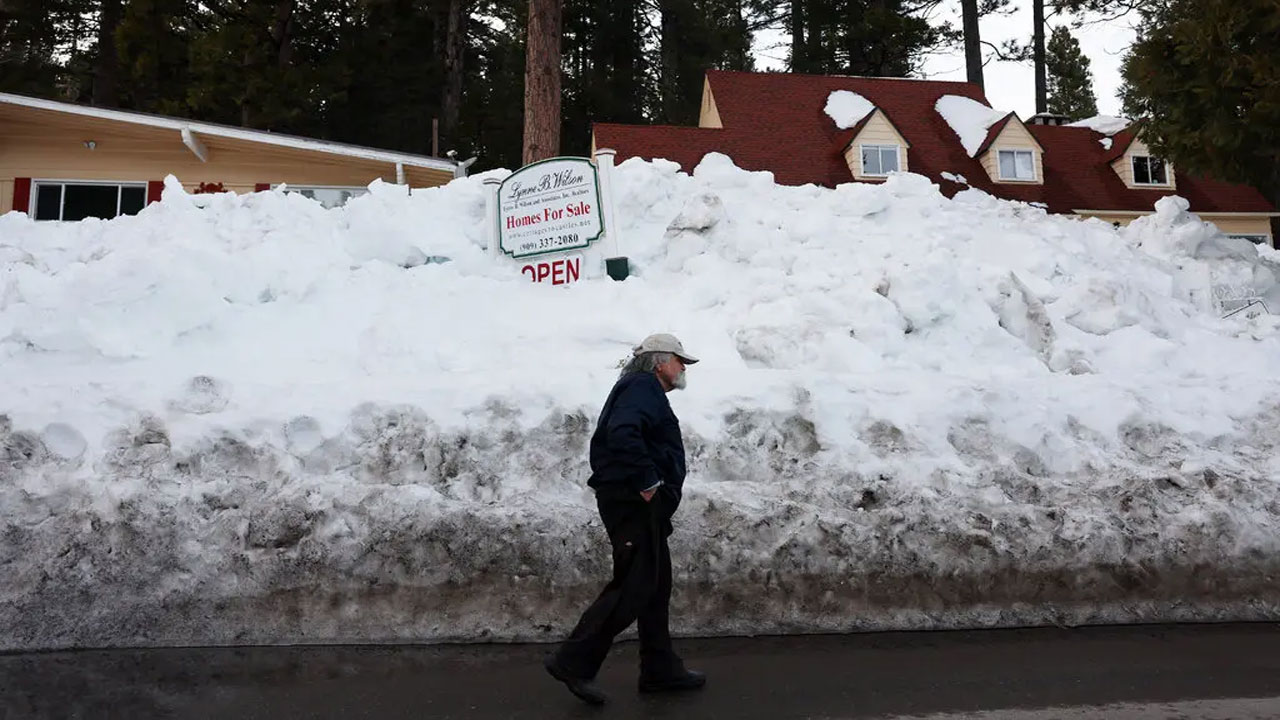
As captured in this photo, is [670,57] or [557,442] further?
[670,57]

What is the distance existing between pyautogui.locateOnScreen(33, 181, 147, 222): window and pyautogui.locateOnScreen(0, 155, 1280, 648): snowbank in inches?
322

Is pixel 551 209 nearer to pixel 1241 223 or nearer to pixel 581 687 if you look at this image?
pixel 581 687

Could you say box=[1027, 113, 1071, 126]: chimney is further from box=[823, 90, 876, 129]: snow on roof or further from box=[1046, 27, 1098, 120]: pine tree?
box=[1046, 27, 1098, 120]: pine tree

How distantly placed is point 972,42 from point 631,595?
29.2 m

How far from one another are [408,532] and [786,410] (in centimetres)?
284

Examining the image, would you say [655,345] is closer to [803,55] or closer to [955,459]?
[955,459]

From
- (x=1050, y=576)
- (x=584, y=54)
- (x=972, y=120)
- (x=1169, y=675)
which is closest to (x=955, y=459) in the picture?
(x=1050, y=576)

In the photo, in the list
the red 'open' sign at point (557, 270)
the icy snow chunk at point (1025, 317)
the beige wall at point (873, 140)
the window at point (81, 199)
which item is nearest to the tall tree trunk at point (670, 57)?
the beige wall at point (873, 140)

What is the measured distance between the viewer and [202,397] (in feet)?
21.3

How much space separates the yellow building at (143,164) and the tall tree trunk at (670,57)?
15.4 meters

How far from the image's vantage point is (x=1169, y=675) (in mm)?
4848

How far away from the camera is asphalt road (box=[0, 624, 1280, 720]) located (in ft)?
14.2

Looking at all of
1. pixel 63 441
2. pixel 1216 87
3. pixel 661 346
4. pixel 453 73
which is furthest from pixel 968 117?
pixel 63 441

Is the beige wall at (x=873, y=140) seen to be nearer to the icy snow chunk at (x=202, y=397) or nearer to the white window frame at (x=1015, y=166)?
the white window frame at (x=1015, y=166)
